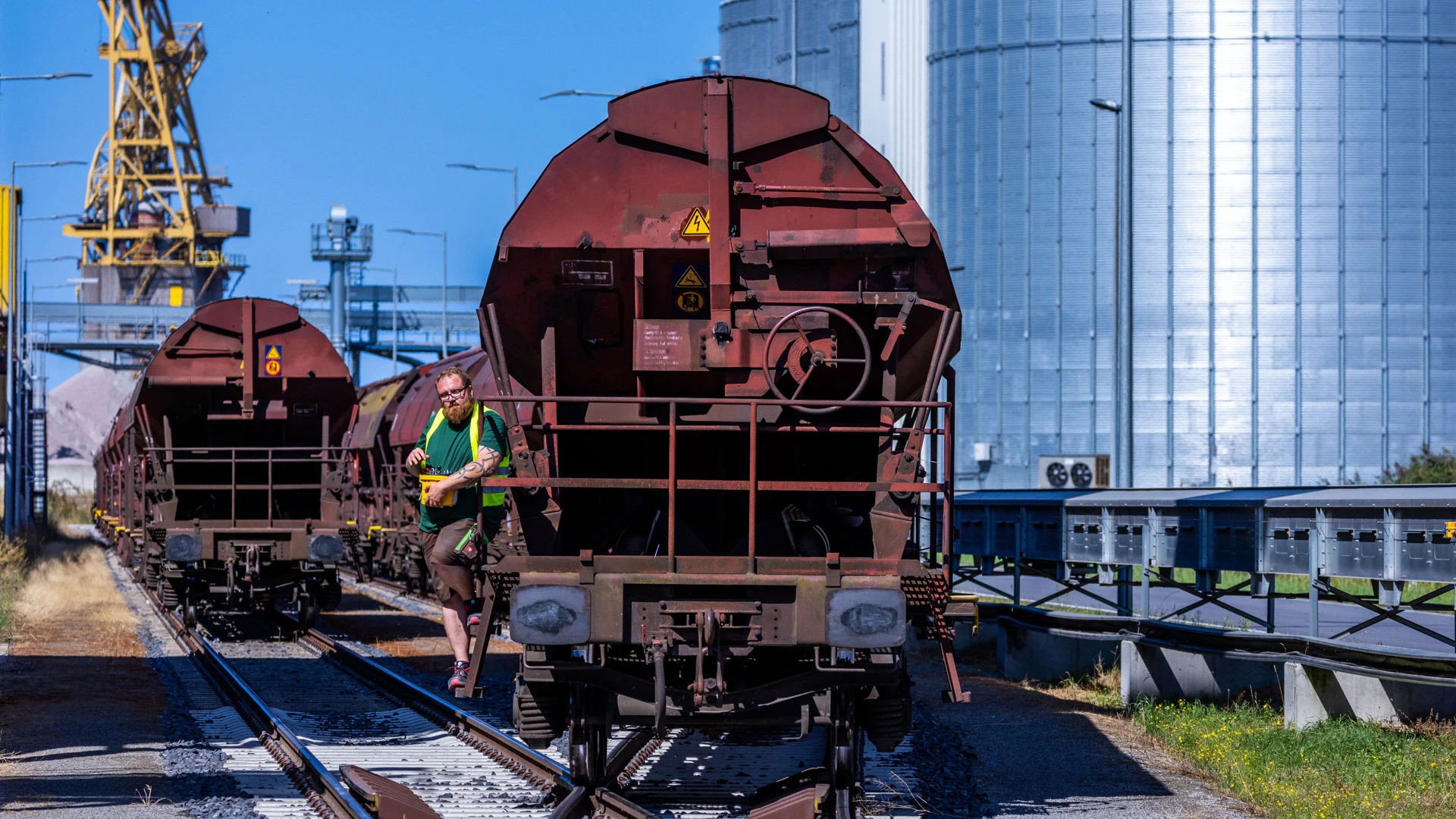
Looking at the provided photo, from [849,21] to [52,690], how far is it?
161 ft

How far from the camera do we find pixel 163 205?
3179 inches

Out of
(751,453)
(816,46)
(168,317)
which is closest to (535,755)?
(751,453)

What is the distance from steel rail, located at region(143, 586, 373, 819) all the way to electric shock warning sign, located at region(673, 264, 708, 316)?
3165 mm

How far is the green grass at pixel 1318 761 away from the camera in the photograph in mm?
9383

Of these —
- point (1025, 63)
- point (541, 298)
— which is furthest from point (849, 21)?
point (541, 298)

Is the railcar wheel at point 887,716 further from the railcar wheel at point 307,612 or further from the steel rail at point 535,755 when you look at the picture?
the railcar wheel at point 307,612

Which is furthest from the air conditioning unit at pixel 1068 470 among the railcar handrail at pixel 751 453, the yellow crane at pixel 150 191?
the yellow crane at pixel 150 191

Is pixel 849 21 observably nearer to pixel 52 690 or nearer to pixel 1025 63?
pixel 1025 63

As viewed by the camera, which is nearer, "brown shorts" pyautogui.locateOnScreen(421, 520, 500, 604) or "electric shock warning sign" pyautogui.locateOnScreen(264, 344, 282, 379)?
"brown shorts" pyautogui.locateOnScreen(421, 520, 500, 604)

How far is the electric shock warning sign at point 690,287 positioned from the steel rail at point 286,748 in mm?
3165

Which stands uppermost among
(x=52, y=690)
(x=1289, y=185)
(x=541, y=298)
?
(x=1289, y=185)

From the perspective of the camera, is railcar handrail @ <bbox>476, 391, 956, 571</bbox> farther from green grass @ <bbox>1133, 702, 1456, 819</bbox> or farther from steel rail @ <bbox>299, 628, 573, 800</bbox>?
green grass @ <bbox>1133, 702, 1456, 819</bbox>

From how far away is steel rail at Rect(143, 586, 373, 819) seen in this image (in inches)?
345

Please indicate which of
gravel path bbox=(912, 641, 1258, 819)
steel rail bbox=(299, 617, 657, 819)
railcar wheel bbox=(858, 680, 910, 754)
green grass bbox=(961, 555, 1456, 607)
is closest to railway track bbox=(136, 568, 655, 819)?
steel rail bbox=(299, 617, 657, 819)
